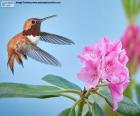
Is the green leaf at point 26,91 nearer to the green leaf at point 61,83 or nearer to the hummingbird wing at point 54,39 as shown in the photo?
the green leaf at point 61,83

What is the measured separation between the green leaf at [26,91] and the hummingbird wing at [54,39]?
83 cm

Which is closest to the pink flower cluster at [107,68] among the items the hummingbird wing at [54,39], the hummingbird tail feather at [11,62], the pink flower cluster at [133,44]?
the pink flower cluster at [133,44]

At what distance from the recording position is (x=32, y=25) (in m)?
2.10

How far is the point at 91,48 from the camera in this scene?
1.16m

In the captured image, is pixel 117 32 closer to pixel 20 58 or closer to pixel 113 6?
pixel 113 6

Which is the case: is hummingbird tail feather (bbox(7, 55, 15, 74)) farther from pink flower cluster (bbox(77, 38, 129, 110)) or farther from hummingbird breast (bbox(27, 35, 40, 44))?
pink flower cluster (bbox(77, 38, 129, 110))

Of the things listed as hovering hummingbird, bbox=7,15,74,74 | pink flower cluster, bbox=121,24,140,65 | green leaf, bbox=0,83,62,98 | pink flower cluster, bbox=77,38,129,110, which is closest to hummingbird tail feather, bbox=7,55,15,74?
hovering hummingbird, bbox=7,15,74,74

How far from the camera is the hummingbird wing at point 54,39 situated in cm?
208

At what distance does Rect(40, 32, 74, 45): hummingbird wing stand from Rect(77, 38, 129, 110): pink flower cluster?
0.93m

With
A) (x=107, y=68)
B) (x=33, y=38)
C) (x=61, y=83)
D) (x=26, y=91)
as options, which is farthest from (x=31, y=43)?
(x=107, y=68)

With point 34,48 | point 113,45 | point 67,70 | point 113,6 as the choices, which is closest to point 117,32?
point 113,6

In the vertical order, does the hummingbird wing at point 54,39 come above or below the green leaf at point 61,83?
above

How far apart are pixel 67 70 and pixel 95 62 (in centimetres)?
95

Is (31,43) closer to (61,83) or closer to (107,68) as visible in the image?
(61,83)
